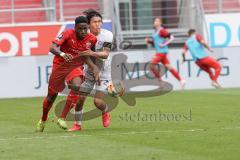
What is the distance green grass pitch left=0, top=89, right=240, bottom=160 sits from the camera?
1100 cm

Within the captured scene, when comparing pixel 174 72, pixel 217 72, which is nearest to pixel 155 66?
pixel 174 72

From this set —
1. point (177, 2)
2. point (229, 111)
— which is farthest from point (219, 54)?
point (229, 111)

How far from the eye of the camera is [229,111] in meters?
18.0

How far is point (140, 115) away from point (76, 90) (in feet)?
10.9

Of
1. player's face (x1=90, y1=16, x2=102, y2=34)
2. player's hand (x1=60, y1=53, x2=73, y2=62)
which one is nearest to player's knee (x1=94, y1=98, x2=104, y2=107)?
player's face (x1=90, y1=16, x2=102, y2=34)

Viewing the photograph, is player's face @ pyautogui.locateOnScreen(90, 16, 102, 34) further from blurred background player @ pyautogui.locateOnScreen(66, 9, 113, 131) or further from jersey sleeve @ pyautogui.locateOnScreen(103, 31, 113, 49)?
A: jersey sleeve @ pyautogui.locateOnScreen(103, 31, 113, 49)

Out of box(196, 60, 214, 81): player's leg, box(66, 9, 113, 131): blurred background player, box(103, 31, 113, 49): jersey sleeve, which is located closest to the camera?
box(66, 9, 113, 131): blurred background player

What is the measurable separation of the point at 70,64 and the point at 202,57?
538 inches

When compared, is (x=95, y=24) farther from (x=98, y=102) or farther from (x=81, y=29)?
(x=98, y=102)

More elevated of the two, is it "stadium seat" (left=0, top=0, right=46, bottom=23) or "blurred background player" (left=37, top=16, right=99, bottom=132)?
"stadium seat" (left=0, top=0, right=46, bottom=23)

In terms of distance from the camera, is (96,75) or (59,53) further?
Answer: (96,75)

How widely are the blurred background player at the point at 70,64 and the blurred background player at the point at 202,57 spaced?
43.3 feet

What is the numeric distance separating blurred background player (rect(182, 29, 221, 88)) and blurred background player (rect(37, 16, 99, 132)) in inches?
519

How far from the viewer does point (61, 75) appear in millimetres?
14469
